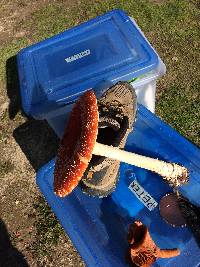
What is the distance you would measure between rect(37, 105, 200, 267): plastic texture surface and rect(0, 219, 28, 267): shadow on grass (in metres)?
0.79

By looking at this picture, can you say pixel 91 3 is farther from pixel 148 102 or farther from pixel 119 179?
pixel 119 179

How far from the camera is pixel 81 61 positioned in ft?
13.3

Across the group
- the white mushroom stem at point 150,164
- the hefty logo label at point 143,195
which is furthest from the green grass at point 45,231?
the white mushroom stem at point 150,164

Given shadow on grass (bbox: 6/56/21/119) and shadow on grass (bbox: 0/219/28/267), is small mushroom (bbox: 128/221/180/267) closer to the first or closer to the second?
shadow on grass (bbox: 0/219/28/267)

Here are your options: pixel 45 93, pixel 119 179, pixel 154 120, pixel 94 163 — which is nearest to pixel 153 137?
pixel 154 120

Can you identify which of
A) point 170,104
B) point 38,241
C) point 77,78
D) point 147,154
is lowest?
point 38,241

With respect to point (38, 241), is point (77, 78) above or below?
above

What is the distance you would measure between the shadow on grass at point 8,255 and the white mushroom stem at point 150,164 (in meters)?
1.59

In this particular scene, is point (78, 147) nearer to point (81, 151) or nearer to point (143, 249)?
point (81, 151)

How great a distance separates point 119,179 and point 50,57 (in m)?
1.38

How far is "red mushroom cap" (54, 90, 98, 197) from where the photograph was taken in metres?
2.51

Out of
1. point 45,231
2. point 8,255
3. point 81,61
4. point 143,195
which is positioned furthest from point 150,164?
point 8,255

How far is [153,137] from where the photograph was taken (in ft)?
12.0

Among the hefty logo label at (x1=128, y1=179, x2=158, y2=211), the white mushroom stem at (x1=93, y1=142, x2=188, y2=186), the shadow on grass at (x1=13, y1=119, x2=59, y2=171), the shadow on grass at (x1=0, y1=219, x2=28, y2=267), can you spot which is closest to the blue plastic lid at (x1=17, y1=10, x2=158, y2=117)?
the shadow on grass at (x1=13, y1=119, x2=59, y2=171)
